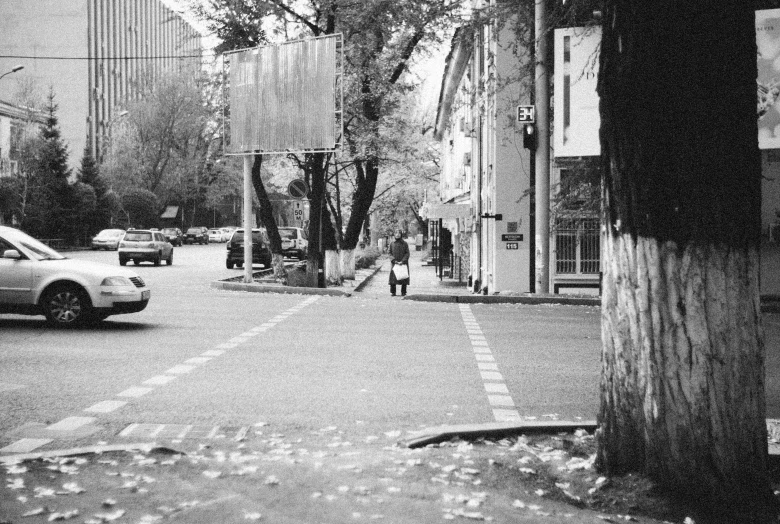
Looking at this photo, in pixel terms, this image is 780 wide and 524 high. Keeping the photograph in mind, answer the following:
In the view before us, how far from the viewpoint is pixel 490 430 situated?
690 centimetres

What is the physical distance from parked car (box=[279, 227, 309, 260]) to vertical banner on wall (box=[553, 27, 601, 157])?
29.1 m

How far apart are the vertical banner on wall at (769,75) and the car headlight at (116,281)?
39.8 feet

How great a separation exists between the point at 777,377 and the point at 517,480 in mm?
6215

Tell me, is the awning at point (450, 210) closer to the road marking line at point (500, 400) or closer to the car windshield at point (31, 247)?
the car windshield at point (31, 247)

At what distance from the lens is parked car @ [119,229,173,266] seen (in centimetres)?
4188

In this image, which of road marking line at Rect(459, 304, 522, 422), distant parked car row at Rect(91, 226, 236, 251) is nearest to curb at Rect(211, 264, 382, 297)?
road marking line at Rect(459, 304, 522, 422)

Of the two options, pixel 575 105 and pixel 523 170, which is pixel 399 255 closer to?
pixel 523 170

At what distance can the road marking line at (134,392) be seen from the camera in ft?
30.1

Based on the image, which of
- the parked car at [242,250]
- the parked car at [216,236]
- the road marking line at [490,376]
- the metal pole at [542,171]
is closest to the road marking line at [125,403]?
the road marking line at [490,376]

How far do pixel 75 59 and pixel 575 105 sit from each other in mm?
76155

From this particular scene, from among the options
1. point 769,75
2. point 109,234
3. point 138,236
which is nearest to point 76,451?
point 769,75

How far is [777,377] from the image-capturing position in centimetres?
1080

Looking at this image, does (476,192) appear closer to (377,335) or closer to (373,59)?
(373,59)

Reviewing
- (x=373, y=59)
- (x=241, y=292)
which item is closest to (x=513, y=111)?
(x=373, y=59)
